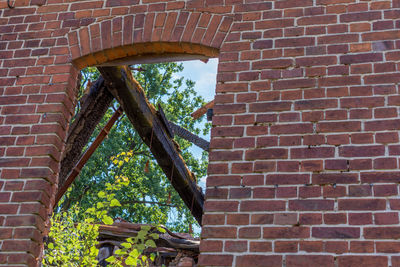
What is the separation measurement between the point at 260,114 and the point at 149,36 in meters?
1.10

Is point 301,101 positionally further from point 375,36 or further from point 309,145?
point 375,36

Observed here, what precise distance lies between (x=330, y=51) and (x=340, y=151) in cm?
76

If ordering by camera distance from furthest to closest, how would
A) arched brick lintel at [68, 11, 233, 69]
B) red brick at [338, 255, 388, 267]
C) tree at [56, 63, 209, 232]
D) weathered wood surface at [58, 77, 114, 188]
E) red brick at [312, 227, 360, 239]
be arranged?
tree at [56, 63, 209, 232] → weathered wood surface at [58, 77, 114, 188] → arched brick lintel at [68, 11, 233, 69] → red brick at [312, 227, 360, 239] → red brick at [338, 255, 388, 267]

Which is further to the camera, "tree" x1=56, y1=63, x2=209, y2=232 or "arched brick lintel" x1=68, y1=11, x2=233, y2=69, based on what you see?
"tree" x1=56, y1=63, x2=209, y2=232

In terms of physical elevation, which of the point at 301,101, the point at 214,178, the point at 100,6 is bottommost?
the point at 214,178

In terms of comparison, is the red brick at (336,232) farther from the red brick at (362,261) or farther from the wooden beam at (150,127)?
the wooden beam at (150,127)

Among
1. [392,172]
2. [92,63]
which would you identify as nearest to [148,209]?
[92,63]

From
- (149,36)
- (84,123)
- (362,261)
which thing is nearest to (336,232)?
(362,261)

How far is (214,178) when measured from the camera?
3412 millimetres

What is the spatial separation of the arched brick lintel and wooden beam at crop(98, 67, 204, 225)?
4.66ft

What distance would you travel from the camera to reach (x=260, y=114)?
3.52 m

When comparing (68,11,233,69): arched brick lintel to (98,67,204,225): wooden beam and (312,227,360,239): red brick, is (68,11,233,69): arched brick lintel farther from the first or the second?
(312,227,360,239): red brick

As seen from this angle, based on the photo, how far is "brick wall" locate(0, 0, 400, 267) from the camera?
3104 mm

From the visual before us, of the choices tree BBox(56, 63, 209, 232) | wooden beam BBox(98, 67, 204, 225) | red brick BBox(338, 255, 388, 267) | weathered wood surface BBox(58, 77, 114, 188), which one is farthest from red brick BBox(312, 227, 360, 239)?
tree BBox(56, 63, 209, 232)
